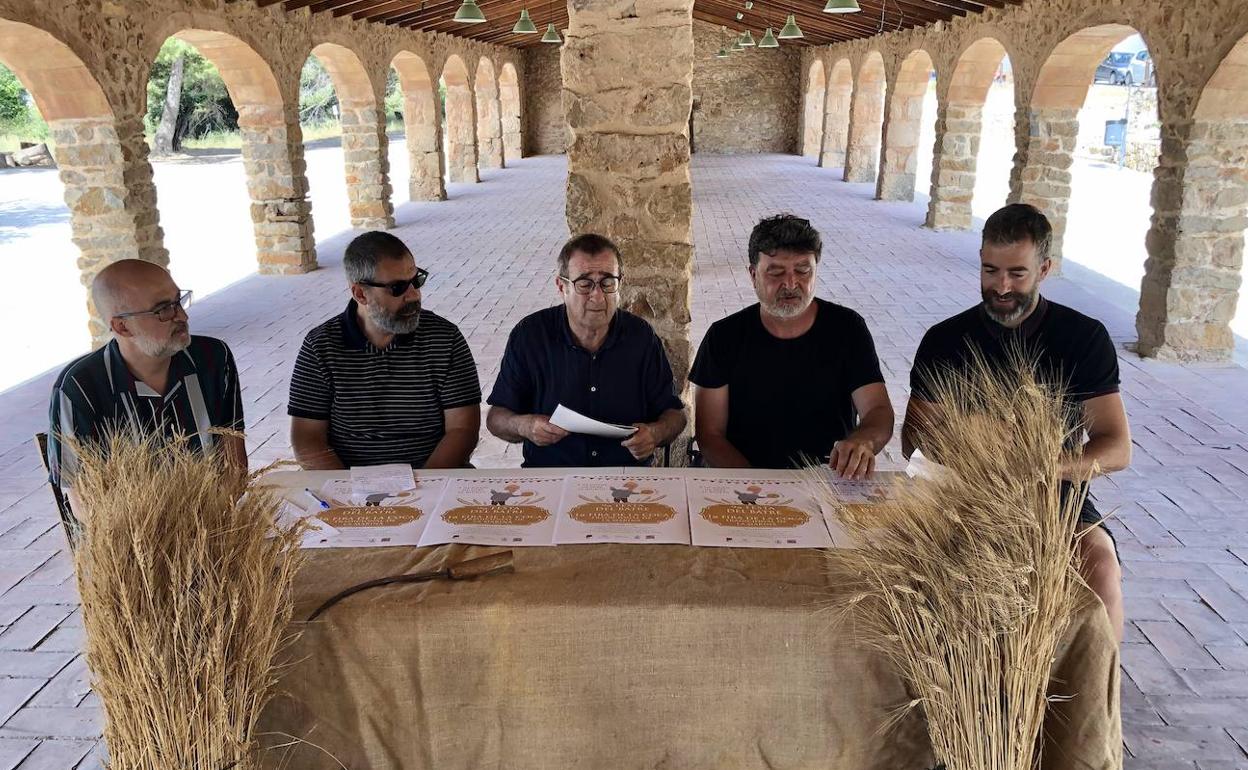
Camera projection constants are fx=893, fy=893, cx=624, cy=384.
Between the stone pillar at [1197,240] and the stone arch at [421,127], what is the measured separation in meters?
10.6

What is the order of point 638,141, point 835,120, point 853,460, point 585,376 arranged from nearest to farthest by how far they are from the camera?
point 853,460 → point 585,376 → point 638,141 → point 835,120

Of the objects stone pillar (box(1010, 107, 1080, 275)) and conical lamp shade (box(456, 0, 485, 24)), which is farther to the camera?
stone pillar (box(1010, 107, 1080, 275))

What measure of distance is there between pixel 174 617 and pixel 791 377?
5.73 ft

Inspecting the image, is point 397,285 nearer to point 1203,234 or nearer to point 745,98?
point 1203,234

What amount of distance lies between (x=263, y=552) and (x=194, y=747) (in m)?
0.28

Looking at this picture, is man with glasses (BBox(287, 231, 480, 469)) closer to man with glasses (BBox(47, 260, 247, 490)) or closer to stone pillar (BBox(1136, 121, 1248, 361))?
man with glasses (BBox(47, 260, 247, 490))

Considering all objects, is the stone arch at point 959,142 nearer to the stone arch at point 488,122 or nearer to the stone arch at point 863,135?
the stone arch at point 863,135

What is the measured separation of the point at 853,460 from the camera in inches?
77.9

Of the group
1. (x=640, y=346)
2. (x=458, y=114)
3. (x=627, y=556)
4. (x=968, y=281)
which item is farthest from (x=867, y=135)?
(x=627, y=556)

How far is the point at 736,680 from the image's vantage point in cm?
146

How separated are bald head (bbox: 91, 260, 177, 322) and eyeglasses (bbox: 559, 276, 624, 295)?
3.43ft

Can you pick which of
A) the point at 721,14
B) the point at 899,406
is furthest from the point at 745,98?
the point at 899,406

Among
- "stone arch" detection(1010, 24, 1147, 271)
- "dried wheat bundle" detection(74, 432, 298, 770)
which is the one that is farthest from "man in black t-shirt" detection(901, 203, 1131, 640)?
"stone arch" detection(1010, 24, 1147, 271)

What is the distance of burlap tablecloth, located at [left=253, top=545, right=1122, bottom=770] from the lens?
4.72ft
